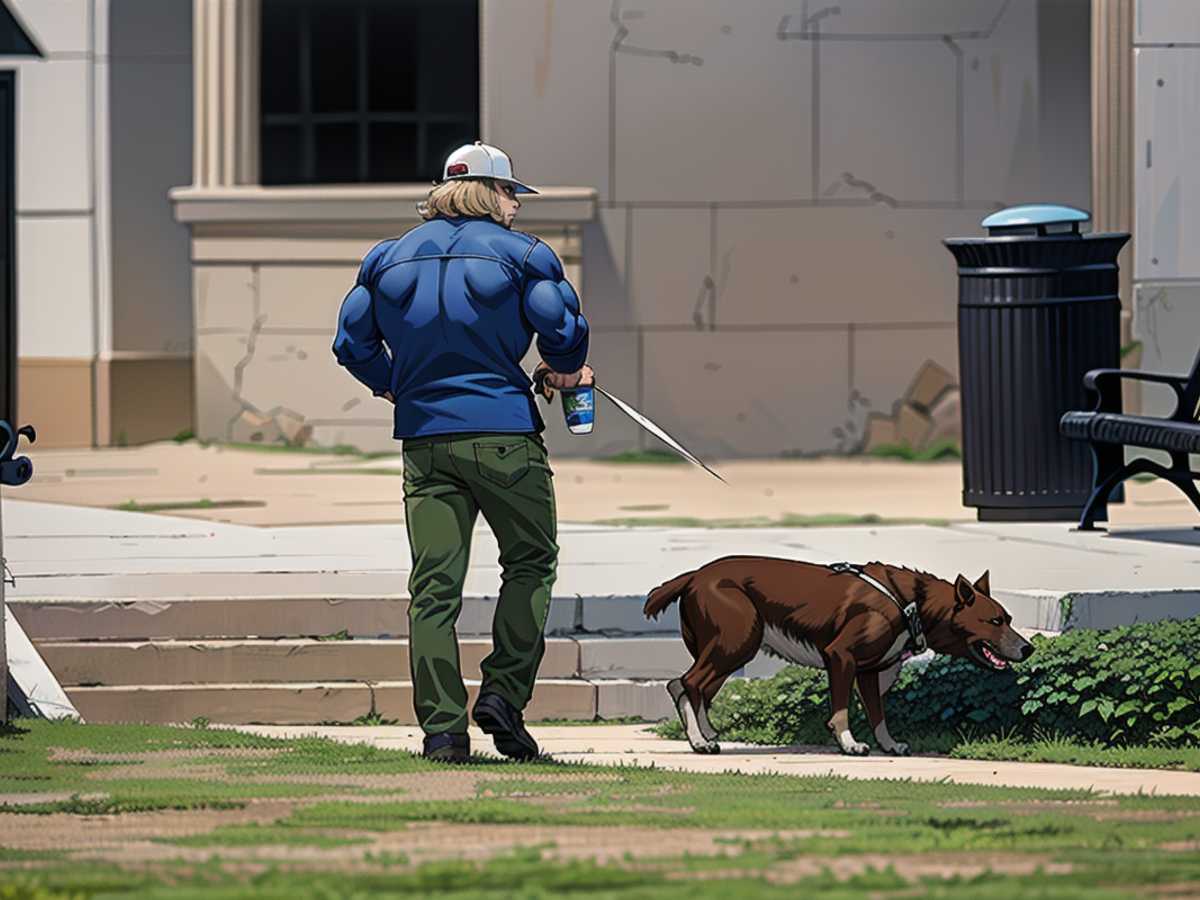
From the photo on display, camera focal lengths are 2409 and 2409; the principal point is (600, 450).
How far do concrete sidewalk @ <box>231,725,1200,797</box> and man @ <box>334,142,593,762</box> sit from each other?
0.47m

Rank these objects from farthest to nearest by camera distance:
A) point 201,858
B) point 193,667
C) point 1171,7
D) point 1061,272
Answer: point 1171,7
point 1061,272
point 193,667
point 201,858

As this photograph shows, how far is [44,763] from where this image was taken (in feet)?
22.5

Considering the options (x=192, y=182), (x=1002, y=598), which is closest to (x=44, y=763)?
(x=1002, y=598)

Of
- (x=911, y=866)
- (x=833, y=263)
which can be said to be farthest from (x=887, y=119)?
(x=911, y=866)

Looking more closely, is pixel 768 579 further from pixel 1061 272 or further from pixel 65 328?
pixel 65 328

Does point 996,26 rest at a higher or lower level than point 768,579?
higher

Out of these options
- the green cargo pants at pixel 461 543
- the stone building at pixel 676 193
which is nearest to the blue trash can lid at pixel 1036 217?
the stone building at pixel 676 193

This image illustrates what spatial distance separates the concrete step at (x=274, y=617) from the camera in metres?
8.97

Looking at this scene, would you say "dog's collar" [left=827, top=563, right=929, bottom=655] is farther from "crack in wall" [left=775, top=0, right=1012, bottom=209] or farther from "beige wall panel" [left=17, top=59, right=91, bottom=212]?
"beige wall panel" [left=17, top=59, right=91, bottom=212]

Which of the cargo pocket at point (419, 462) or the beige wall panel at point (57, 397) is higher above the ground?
the beige wall panel at point (57, 397)

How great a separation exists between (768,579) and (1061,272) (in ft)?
15.9

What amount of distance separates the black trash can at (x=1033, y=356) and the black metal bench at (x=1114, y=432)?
0.16 meters

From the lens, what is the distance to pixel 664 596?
7.49 meters

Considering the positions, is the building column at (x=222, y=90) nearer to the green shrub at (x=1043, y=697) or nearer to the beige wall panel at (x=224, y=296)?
the beige wall panel at (x=224, y=296)
